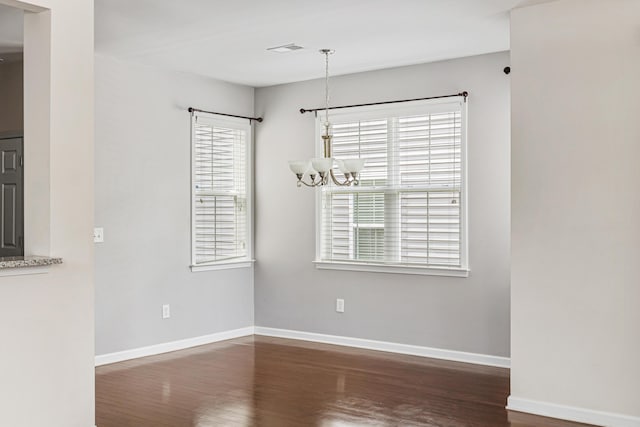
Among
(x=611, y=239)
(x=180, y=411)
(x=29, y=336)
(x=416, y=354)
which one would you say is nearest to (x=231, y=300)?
(x=416, y=354)

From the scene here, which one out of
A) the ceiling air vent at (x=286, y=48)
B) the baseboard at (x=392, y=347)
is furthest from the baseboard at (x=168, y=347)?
the ceiling air vent at (x=286, y=48)

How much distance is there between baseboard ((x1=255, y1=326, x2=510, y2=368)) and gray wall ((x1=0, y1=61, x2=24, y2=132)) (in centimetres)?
306

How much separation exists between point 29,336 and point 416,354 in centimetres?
350

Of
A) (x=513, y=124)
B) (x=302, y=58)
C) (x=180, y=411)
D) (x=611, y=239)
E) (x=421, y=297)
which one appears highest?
(x=302, y=58)

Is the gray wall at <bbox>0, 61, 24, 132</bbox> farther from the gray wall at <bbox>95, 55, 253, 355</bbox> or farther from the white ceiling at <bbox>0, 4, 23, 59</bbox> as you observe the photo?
the gray wall at <bbox>95, 55, 253, 355</bbox>

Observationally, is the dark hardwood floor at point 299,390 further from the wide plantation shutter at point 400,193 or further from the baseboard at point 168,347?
the wide plantation shutter at point 400,193

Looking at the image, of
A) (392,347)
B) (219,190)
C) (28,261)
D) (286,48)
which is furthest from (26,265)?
(392,347)

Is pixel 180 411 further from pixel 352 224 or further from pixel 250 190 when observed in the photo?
pixel 250 190

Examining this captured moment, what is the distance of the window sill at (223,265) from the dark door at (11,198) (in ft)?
5.07

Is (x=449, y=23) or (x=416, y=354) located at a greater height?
(x=449, y=23)

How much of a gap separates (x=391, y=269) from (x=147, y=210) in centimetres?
225

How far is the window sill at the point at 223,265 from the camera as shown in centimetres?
644

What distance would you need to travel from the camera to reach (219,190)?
6676mm

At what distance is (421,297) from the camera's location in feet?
19.5
